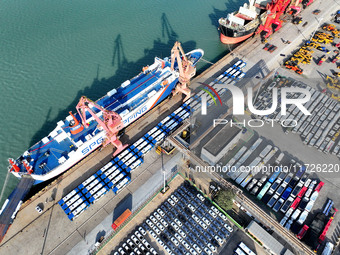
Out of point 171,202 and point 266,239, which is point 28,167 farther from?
point 266,239

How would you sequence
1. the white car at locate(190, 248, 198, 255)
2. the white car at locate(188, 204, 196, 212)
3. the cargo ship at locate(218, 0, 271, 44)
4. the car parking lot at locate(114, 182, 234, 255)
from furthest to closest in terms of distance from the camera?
the cargo ship at locate(218, 0, 271, 44)
the white car at locate(188, 204, 196, 212)
the car parking lot at locate(114, 182, 234, 255)
the white car at locate(190, 248, 198, 255)

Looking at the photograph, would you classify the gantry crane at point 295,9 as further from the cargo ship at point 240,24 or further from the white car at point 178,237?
the white car at point 178,237

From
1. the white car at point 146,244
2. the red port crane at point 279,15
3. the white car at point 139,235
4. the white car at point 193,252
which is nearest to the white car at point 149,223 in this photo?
the white car at point 139,235

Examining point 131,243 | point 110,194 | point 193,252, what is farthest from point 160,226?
point 110,194

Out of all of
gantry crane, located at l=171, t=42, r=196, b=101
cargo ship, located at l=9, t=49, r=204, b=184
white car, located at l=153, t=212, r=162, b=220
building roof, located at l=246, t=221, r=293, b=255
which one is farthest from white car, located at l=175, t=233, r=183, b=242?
gantry crane, located at l=171, t=42, r=196, b=101

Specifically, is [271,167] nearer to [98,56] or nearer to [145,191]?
[145,191]

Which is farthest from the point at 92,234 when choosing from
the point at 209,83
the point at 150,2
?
the point at 150,2

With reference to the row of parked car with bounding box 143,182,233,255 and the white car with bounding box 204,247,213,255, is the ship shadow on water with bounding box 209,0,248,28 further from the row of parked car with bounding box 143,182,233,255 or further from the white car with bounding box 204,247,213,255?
the white car with bounding box 204,247,213,255
